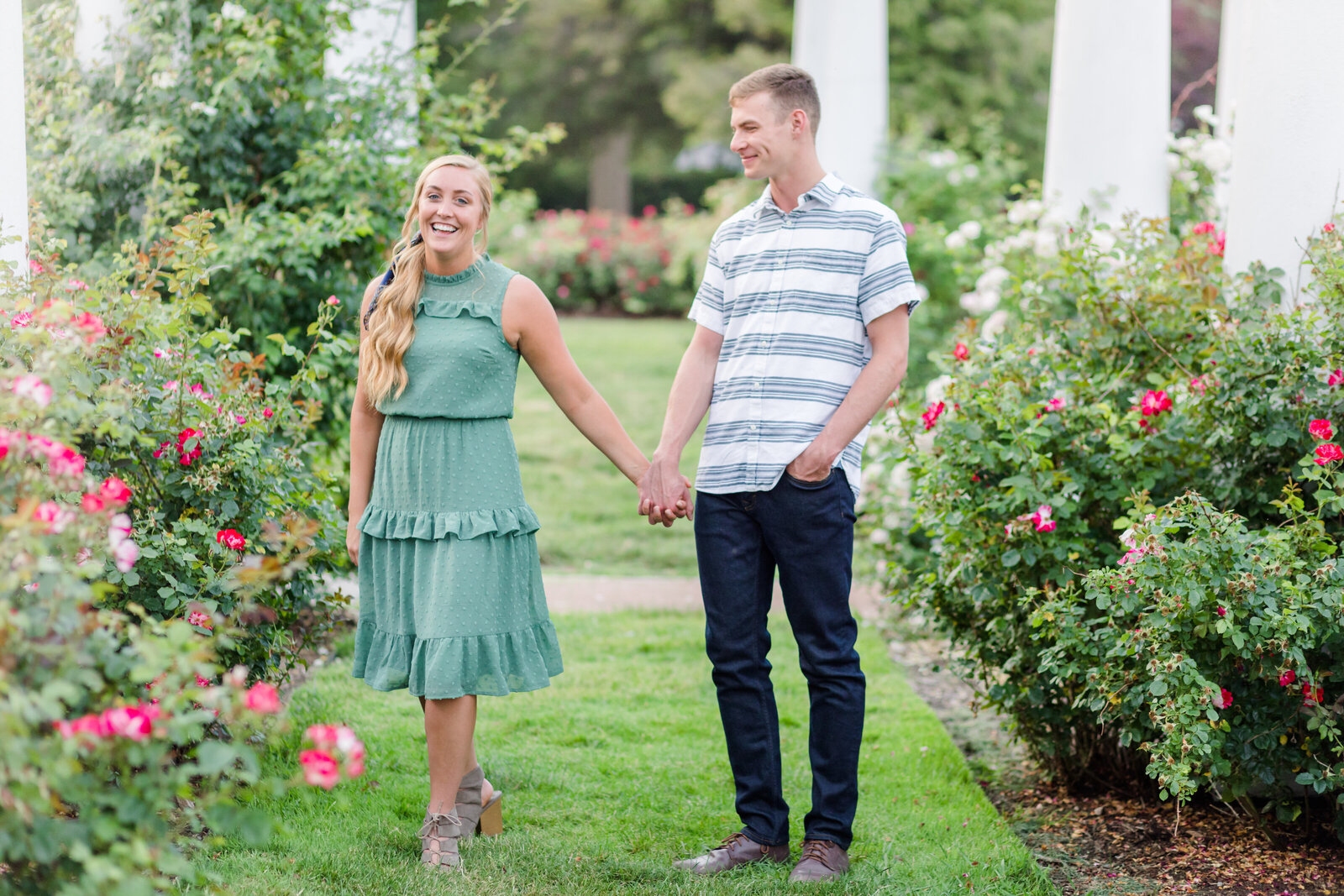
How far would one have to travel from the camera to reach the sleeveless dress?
3.05m

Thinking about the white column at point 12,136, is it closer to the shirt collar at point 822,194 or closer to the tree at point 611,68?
the shirt collar at point 822,194

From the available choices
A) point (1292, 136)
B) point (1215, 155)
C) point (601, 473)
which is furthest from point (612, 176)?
point (1292, 136)

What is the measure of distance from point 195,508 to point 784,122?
5.97ft

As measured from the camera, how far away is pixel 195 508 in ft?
10.6

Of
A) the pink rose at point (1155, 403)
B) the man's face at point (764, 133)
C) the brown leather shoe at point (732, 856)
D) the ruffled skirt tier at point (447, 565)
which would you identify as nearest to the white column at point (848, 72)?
the pink rose at point (1155, 403)

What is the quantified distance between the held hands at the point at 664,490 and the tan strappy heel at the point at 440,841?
36.2 inches

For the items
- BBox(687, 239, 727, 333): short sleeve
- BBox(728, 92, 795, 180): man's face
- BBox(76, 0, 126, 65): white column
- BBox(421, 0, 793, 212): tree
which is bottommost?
BBox(687, 239, 727, 333): short sleeve

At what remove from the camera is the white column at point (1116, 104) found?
18.1 feet

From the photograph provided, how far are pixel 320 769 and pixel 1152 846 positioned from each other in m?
2.59

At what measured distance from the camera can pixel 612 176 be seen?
92.4 ft

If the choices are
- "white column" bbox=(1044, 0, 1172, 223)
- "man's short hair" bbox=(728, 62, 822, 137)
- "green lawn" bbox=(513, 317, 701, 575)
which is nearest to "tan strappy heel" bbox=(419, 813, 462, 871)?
"man's short hair" bbox=(728, 62, 822, 137)

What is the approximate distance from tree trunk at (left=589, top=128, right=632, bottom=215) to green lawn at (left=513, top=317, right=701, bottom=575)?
1431 cm

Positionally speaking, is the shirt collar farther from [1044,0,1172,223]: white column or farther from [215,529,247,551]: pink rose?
[1044,0,1172,223]: white column

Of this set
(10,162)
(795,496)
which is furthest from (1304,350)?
(10,162)
